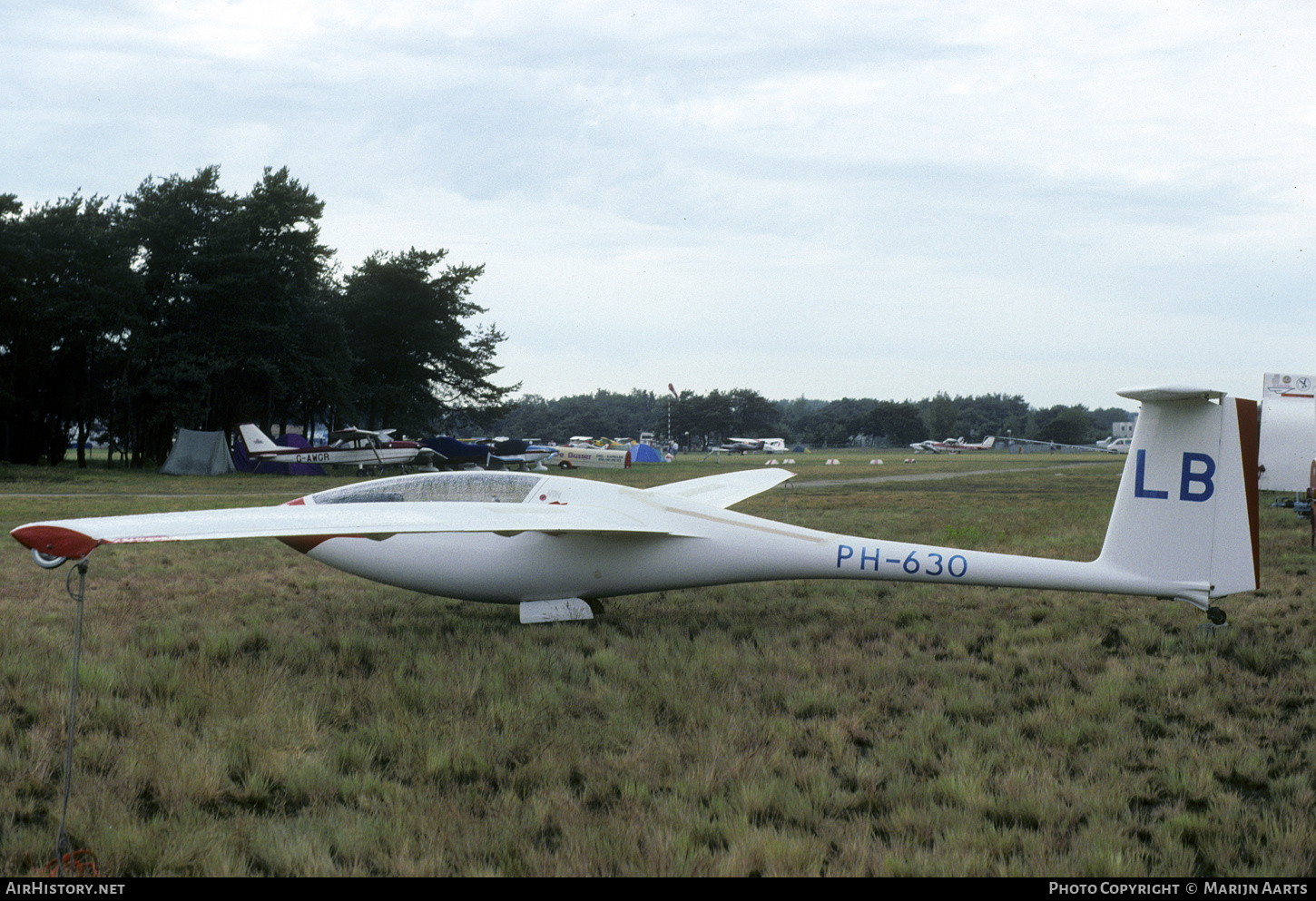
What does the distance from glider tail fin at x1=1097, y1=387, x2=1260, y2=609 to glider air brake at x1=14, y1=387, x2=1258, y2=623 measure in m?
0.01

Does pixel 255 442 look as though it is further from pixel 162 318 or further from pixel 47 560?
pixel 47 560

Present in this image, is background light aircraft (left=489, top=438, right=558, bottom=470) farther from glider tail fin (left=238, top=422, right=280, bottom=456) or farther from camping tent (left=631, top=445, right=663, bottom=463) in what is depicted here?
camping tent (left=631, top=445, right=663, bottom=463)

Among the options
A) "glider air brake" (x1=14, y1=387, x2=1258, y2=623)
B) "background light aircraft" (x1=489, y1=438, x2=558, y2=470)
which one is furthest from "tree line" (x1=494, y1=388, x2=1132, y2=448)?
"glider air brake" (x1=14, y1=387, x2=1258, y2=623)

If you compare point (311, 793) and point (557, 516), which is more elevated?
point (557, 516)

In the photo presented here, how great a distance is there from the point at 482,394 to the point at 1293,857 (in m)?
54.6

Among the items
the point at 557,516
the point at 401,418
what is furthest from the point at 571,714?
the point at 401,418

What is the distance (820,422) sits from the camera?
156750 mm

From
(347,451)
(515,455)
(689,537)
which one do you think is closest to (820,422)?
(515,455)

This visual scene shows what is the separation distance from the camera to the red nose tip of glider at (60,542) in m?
3.88

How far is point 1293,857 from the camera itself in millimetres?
3359

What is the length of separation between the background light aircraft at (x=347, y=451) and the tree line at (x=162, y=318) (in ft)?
15.3

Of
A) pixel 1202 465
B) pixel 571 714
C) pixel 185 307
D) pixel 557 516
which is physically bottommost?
pixel 571 714

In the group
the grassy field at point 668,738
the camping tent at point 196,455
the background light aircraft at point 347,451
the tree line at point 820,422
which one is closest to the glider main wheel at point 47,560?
the grassy field at point 668,738
